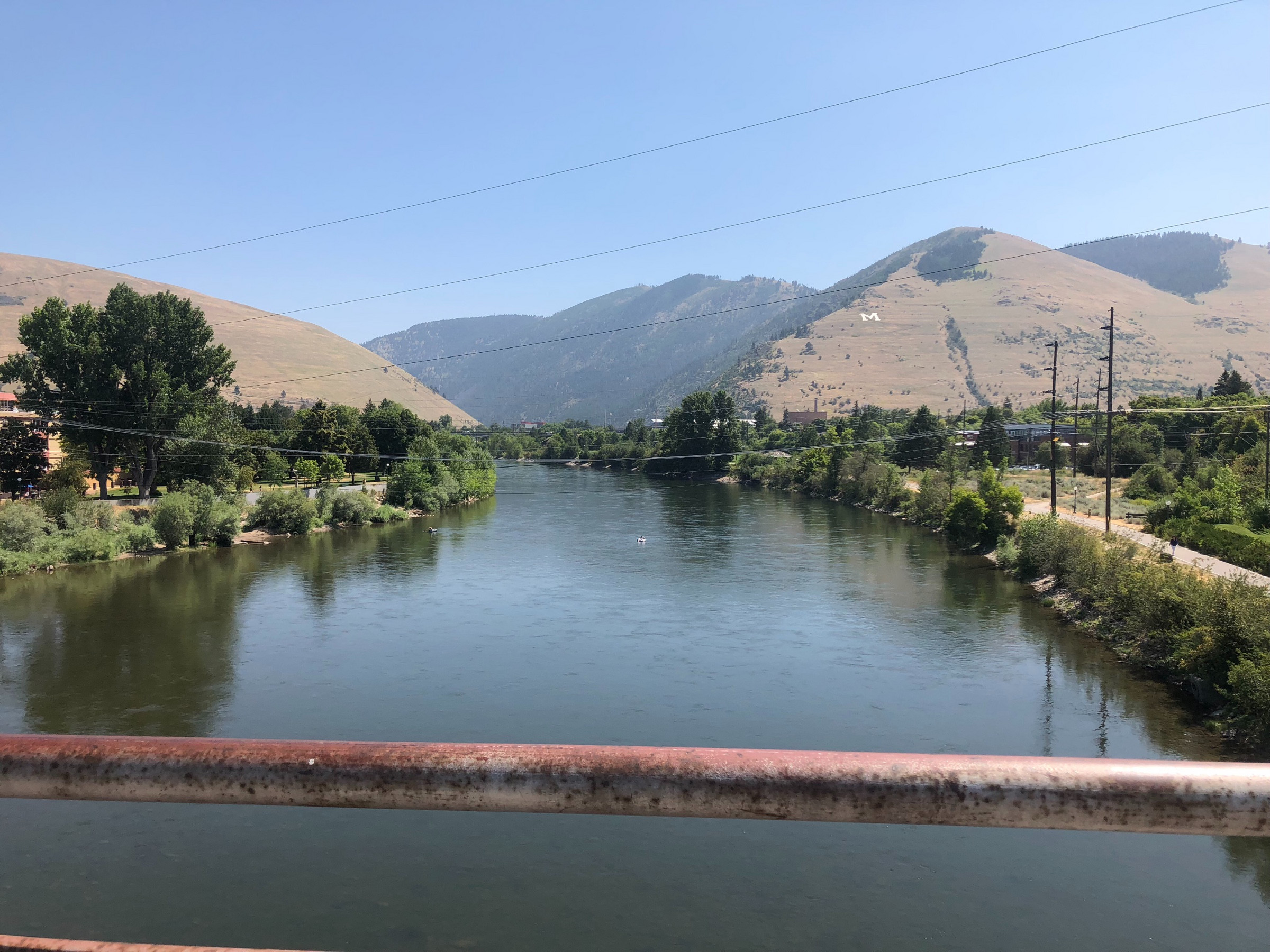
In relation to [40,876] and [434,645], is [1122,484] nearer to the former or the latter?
[434,645]

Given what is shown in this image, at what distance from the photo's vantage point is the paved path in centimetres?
2728

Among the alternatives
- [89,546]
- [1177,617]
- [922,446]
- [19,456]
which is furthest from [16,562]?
[922,446]

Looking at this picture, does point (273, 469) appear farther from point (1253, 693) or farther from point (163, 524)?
point (1253, 693)

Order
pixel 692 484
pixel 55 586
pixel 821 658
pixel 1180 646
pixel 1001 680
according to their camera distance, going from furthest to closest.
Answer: pixel 692 484, pixel 55 586, pixel 821 658, pixel 1001 680, pixel 1180 646

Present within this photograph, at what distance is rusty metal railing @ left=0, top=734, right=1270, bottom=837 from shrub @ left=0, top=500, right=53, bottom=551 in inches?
1798

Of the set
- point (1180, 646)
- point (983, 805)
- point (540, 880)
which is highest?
point (983, 805)

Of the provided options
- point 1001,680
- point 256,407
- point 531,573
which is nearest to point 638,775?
point 1001,680

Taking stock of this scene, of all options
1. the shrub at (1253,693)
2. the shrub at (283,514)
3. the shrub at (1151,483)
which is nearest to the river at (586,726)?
the shrub at (1253,693)

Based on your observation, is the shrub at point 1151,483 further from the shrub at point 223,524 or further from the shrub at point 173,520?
the shrub at point 173,520

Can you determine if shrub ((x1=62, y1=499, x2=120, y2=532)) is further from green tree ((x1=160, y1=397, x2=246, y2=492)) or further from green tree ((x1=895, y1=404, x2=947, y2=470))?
green tree ((x1=895, y1=404, x2=947, y2=470))

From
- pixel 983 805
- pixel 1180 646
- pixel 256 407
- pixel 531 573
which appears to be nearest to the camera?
pixel 983 805

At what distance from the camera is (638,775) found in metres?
1.57

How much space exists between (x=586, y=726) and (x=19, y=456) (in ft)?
158

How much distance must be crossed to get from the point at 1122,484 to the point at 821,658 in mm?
45691
